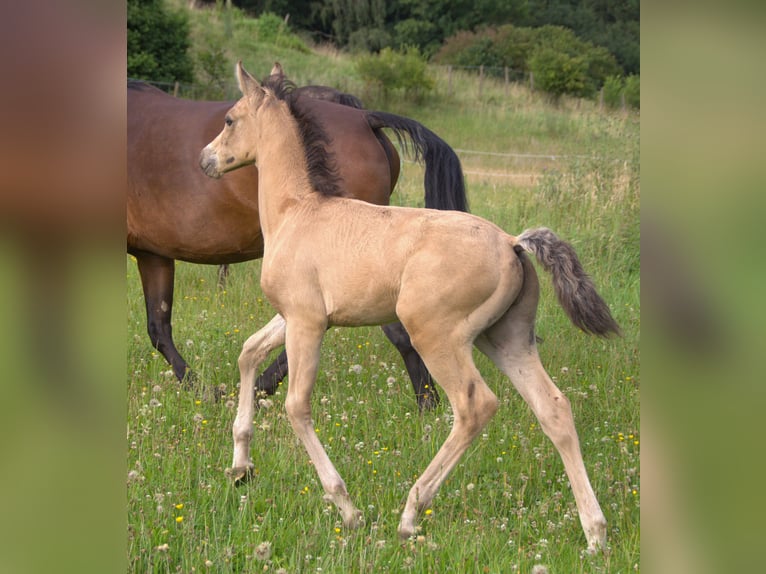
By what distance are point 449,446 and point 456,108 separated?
94.1ft

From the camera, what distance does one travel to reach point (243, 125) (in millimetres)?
4547

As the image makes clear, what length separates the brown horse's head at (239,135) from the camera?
4.51 m

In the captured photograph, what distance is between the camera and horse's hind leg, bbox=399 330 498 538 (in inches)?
143

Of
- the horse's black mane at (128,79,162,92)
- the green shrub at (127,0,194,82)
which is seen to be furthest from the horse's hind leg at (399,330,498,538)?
the green shrub at (127,0,194,82)

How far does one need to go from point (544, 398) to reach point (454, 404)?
389 mm

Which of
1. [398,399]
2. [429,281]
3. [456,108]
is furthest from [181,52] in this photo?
[429,281]

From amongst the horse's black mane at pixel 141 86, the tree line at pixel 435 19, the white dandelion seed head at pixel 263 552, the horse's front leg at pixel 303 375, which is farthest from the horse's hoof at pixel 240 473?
the tree line at pixel 435 19

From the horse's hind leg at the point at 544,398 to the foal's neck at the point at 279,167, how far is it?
1.22 meters

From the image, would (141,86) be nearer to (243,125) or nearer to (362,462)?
(243,125)

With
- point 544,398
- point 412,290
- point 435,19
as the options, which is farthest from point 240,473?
point 435,19

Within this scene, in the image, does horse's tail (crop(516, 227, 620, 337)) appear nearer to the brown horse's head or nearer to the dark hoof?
the brown horse's head

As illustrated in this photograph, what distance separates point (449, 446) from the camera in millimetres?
3684

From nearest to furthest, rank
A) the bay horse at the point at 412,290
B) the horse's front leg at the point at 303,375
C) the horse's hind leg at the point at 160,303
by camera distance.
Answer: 1. the bay horse at the point at 412,290
2. the horse's front leg at the point at 303,375
3. the horse's hind leg at the point at 160,303

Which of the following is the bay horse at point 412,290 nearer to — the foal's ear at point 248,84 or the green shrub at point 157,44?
the foal's ear at point 248,84
